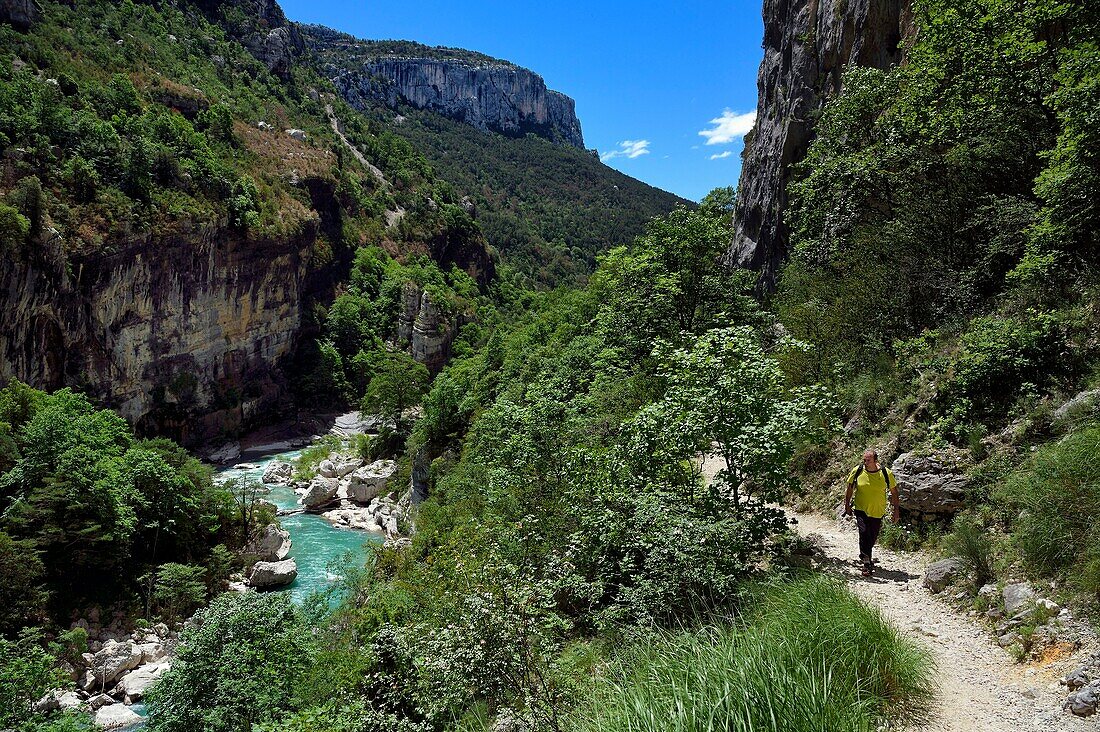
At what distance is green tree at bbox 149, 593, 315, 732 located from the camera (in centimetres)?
1056

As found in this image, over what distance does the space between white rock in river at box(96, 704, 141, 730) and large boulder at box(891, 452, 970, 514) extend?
19620 millimetres

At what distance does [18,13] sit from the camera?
158ft

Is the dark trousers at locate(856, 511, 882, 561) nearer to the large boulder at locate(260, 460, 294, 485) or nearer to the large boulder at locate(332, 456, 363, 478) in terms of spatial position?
the large boulder at locate(332, 456, 363, 478)

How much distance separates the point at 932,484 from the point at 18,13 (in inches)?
2888

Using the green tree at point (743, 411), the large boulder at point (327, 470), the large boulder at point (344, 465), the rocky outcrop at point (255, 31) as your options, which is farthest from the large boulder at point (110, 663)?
the rocky outcrop at point (255, 31)

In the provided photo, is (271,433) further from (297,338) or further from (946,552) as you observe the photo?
(946,552)

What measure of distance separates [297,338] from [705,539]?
6291cm

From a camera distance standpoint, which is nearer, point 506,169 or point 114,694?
point 114,694

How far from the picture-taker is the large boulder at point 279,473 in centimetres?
3897

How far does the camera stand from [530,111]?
168875 mm

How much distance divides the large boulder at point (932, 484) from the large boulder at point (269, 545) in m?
26.2

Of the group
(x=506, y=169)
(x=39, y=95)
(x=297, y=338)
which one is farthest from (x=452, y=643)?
(x=506, y=169)

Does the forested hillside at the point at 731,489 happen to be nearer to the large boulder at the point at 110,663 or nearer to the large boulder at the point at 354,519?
the large boulder at the point at 110,663

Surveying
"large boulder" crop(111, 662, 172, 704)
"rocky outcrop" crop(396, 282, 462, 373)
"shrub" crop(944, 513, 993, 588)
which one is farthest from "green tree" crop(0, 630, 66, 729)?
"rocky outcrop" crop(396, 282, 462, 373)
